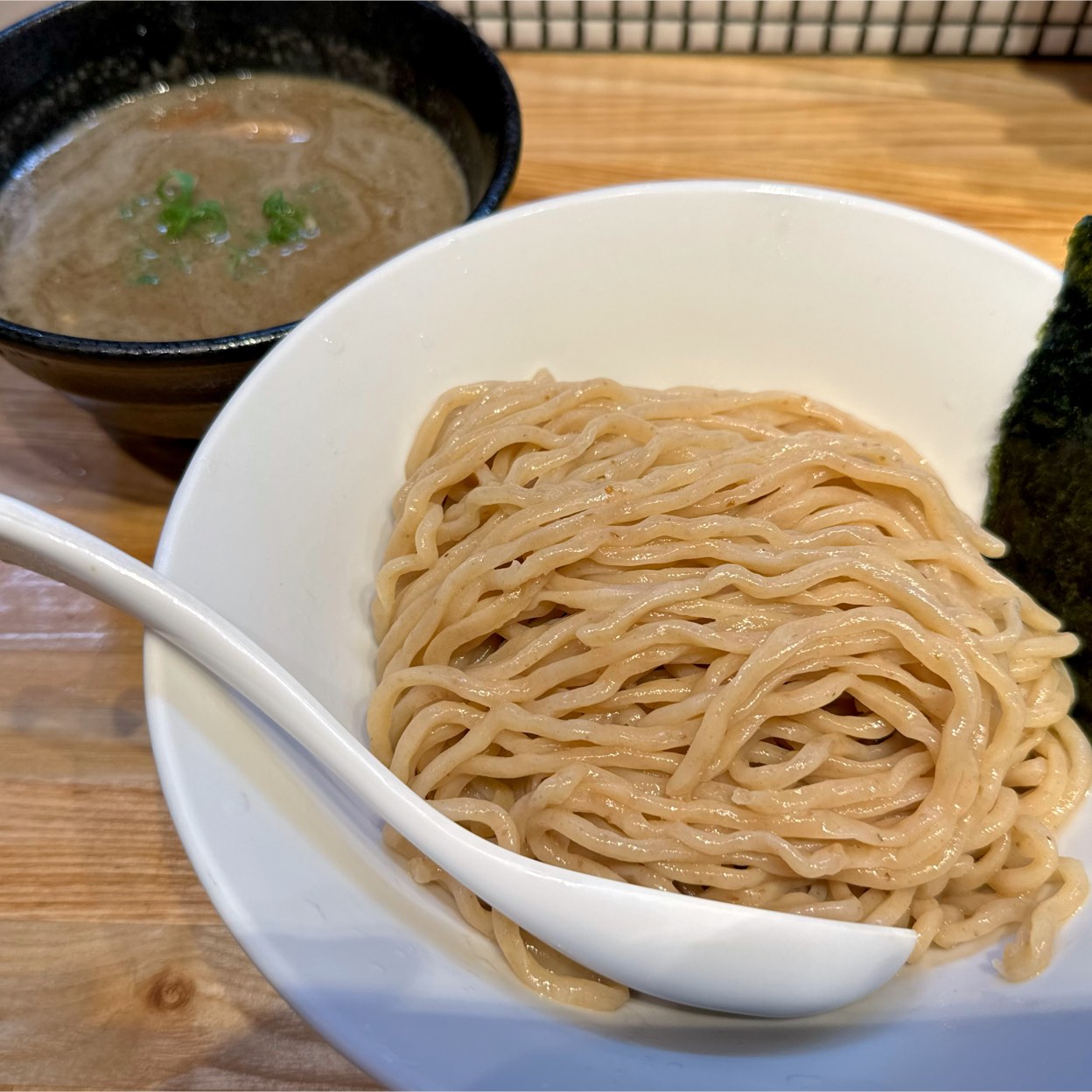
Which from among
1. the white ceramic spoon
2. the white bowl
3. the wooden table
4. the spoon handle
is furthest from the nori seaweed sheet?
the spoon handle

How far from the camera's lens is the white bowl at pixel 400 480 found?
3.36 feet

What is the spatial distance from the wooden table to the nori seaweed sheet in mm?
958

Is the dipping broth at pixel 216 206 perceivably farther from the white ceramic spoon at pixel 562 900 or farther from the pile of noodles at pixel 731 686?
the white ceramic spoon at pixel 562 900

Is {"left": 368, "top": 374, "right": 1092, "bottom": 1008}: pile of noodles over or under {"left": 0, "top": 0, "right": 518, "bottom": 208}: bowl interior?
under

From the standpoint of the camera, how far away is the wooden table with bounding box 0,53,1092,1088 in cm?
139

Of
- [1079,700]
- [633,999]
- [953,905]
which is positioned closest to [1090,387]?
[1079,700]

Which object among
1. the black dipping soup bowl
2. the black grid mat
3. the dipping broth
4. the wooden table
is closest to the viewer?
the wooden table

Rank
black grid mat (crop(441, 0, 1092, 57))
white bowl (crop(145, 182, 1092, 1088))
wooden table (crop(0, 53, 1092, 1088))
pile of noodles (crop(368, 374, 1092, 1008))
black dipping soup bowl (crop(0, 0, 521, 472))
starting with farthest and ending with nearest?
black grid mat (crop(441, 0, 1092, 57)) < black dipping soup bowl (crop(0, 0, 521, 472)) < wooden table (crop(0, 53, 1092, 1088)) < pile of noodles (crop(368, 374, 1092, 1008)) < white bowl (crop(145, 182, 1092, 1088))

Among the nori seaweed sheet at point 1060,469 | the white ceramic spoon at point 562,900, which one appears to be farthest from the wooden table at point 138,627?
the nori seaweed sheet at point 1060,469

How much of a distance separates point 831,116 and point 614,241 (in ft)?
5.14

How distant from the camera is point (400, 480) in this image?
1650mm

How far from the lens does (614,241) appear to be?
1681mm

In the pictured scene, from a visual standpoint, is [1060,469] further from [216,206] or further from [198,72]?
[198,72]

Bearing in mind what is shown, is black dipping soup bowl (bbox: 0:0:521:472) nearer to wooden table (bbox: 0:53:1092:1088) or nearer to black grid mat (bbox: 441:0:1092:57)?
wooden table (bbox: 0:53:1092:1088)
